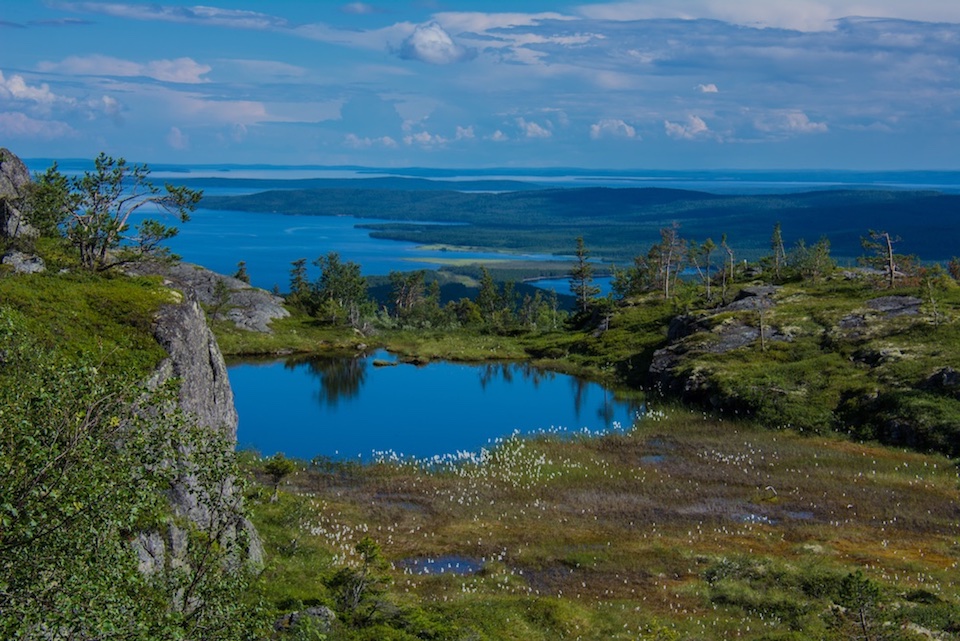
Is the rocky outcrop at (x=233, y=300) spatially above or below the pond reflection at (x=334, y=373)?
above

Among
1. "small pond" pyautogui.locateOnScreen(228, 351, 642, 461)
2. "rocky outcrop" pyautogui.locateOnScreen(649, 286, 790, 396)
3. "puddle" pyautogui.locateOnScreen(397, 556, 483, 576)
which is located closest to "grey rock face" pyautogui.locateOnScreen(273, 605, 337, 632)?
"puddle" pyautogui.locateOnScreen(397, 556, 483, 576)

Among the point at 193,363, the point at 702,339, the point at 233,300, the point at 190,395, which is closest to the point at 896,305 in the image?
the point at 702,339

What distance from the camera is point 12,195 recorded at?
7644cm

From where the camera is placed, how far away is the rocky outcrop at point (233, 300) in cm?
11244

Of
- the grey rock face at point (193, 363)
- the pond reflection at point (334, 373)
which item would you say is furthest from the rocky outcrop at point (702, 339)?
the grey rock face at point (193, 363)

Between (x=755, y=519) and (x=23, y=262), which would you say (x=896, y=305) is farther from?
(x=23, y=262)

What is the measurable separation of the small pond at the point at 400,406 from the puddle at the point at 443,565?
20.9 metres

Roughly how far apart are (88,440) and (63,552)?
1801 millimetres

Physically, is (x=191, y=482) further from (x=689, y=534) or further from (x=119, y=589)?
(x=689, y=534)

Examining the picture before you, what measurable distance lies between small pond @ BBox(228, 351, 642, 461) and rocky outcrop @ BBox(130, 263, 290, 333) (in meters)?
14.9

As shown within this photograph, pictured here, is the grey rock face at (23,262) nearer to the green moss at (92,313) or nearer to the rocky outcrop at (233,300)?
the green moss at (92,313)

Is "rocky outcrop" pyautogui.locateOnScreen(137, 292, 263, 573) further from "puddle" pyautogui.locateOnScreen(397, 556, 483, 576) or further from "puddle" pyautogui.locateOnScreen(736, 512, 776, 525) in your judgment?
"puddle" pyautogui.locateOnScreen(736, 512, 776, 525)

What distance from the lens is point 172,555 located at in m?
26.8

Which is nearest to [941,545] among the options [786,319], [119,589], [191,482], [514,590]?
[514,590]
